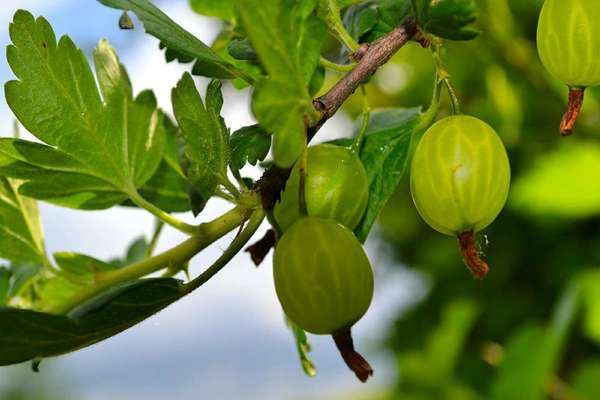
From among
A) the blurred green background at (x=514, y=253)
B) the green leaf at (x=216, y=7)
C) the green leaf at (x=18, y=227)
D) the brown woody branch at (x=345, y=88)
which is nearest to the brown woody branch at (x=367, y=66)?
the brown woody branch at (x=345, y=88)

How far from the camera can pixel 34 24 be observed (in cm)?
69

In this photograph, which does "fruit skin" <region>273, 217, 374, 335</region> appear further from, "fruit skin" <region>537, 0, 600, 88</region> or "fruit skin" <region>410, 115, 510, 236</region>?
"fruit skin" <region>537, 0, 600, 88</region>

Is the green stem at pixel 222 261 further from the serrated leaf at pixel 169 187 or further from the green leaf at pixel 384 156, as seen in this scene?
the serrated leaf at pixel 169 187

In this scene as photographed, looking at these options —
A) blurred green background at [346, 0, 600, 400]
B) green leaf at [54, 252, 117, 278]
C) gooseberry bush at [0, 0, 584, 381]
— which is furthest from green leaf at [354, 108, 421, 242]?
blurred green background at [346, 0, 600, 400]

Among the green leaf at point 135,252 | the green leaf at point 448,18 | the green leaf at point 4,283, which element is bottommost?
the green leaf at point 135,252

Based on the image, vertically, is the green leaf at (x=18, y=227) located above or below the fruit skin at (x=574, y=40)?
below

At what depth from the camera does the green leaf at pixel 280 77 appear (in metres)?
0.52

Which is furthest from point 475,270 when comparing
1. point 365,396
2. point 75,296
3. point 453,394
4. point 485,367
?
point 365,396

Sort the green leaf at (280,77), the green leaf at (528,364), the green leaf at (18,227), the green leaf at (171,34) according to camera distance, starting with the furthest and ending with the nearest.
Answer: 1. the green leaf at (528,364)
2. the green leaf at (18,227)
3. the green leaf at (171,34)
4. the green leaf at (280,77)

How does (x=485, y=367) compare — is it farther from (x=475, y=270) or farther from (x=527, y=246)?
(x=475, y=270)

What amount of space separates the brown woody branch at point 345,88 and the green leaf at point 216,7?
0.26 m

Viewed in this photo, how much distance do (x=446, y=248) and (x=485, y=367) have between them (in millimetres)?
293

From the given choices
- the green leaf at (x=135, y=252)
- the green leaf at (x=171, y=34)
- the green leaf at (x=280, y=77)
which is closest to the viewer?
the green leaf at (x=280, y=77)

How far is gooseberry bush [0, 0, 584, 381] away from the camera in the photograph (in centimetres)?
58
